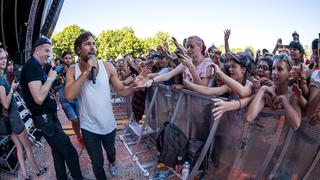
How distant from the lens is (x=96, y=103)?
10.6 ft

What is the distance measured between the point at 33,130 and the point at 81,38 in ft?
12.1

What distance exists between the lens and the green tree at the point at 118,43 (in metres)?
52.0

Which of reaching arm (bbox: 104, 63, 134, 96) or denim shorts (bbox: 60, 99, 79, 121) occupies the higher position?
reaching arm (bbox: 104, 63, 134, 96)

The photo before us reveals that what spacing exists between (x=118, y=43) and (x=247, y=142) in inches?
2091

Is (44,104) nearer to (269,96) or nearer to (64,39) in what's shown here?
(269,96)

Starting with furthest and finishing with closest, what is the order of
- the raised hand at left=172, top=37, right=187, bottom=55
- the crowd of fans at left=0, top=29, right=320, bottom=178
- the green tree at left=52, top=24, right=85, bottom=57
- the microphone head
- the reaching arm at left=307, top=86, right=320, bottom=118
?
1. the green tree at left=52, top=24, right=85, bottom=57
2. the raised hand at left=172, top=37, right=187, bottom=55
3. the microphone head
4. the crowd of fans at left=0, top=29, right=320, bottom=178
5. the reaching arm at left=307, top=86, right=320, bottom=118

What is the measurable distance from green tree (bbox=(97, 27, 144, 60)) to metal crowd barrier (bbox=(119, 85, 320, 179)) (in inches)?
1891

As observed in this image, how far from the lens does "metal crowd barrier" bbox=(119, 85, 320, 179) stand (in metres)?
2.35

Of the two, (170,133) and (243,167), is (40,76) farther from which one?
(243,167)

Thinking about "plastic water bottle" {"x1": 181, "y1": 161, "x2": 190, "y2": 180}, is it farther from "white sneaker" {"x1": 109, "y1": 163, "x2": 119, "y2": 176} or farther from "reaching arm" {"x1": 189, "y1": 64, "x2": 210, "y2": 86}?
"white sneaker" {"x1": 109, "y1": 163, "x2": 119, "y2": 176}

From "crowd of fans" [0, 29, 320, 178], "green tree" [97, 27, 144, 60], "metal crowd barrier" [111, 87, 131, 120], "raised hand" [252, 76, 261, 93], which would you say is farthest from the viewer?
"green tree" [97, 27, 144, 60]

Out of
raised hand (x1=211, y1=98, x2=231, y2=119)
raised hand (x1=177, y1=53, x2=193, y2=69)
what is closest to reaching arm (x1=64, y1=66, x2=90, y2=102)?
raised hand (x1=177, y1=53, x2=193, y2=69)

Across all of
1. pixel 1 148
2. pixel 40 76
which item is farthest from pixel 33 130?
pixel 40 76

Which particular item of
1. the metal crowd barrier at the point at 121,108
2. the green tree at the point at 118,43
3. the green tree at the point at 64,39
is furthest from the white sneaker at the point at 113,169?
the green tree at the point at 64,39
